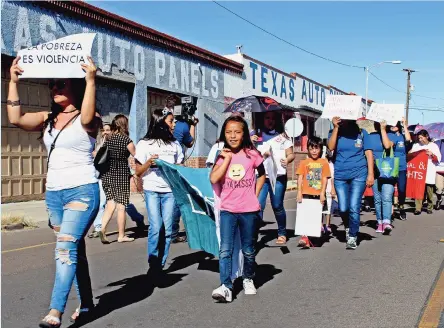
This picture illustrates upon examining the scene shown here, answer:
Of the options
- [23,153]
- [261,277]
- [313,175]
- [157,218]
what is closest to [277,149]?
[313,175]

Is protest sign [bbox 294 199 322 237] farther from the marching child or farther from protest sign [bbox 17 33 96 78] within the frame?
protest sign [bbox 17 33 96 78]

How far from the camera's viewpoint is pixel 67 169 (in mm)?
4516

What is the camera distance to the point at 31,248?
872 centimetres

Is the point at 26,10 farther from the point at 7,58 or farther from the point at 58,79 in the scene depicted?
the point at 58,79

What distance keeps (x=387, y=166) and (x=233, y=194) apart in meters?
5.55

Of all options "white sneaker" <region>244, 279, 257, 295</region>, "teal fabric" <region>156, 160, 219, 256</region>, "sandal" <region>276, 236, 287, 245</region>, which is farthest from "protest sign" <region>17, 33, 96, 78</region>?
"sandal" <region>276, 236, 287, 245</region>

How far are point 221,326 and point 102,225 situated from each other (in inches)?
178

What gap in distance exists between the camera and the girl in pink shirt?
5.50 meters

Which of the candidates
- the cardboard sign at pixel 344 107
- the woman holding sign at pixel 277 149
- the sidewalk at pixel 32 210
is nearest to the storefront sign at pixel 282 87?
the sidewalk at pixel 32 210

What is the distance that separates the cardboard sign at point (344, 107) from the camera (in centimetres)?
816

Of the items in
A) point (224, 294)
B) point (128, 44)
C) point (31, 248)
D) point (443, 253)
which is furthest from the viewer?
point (128, 44)

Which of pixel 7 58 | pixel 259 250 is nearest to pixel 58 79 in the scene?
pixel 259 250

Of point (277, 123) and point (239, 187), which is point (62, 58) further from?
point (277, 123)

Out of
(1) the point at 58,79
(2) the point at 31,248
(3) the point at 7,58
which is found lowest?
(2) the point at 31,248
